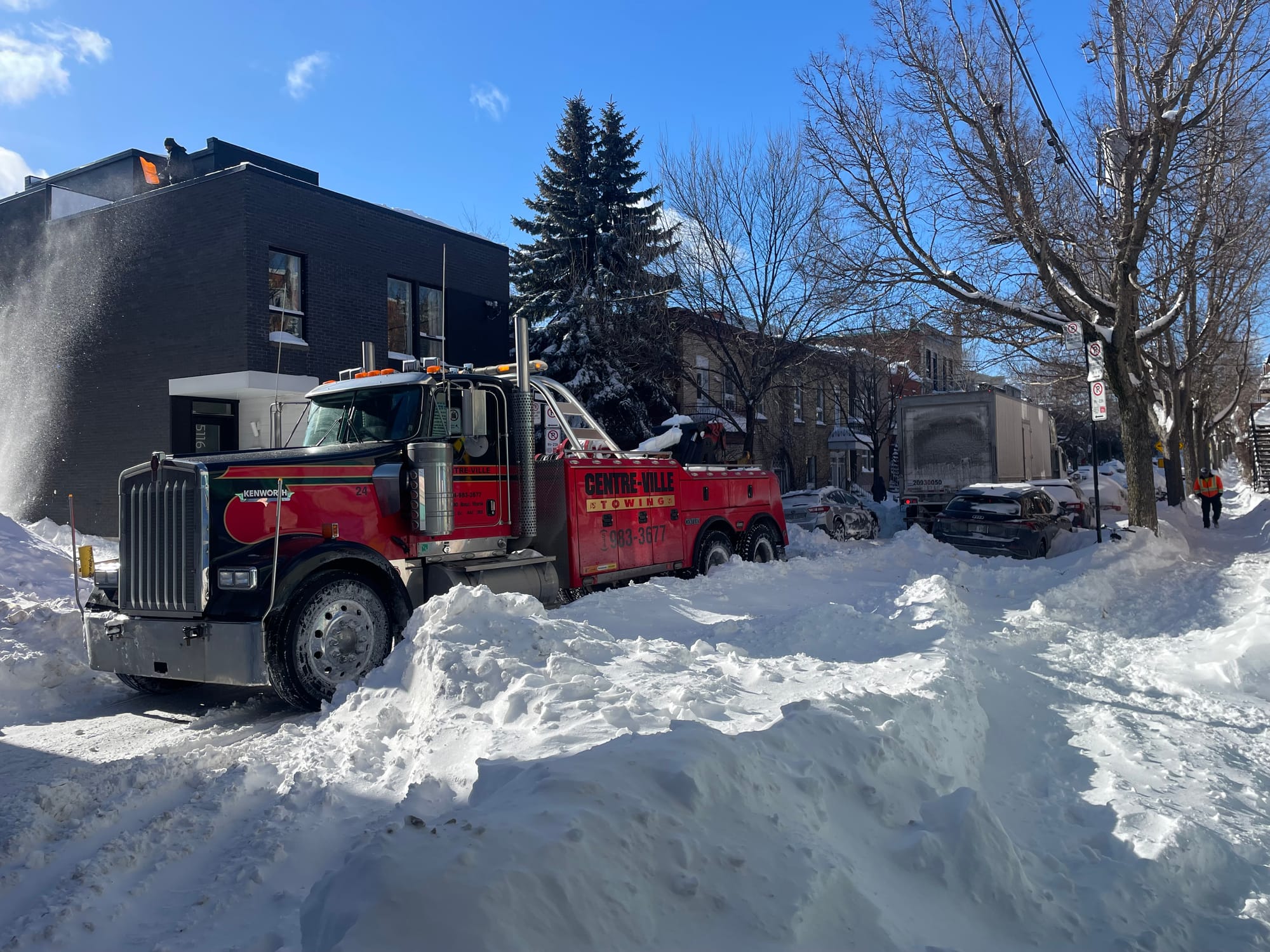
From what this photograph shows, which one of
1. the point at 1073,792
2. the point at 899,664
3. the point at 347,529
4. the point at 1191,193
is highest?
the point at 1191,193

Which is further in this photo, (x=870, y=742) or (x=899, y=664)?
(x=899, y=664)

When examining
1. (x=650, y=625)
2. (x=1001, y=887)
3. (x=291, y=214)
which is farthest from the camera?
(x=291, y=214)

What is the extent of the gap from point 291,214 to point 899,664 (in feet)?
51.1

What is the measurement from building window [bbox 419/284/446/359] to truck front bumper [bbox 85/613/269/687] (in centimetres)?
1406

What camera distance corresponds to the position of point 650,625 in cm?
796

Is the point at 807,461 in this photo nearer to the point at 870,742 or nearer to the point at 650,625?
the point at 650,625

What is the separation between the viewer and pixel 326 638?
6.49 m

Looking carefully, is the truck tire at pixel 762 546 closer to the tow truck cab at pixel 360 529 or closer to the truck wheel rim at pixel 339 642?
the tow truck cab at pixel 360 529

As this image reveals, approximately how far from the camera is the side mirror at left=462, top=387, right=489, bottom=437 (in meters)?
7.81

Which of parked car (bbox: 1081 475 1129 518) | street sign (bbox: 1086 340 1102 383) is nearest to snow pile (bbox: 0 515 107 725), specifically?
street sign (bbox: 1086 340 1102 383)

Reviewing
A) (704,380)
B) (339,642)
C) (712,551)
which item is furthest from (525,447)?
(704,380)

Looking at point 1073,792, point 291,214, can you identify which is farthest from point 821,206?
point 1073,792

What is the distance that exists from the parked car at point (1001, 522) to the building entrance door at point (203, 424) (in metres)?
13.6

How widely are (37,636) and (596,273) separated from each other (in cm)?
1618
